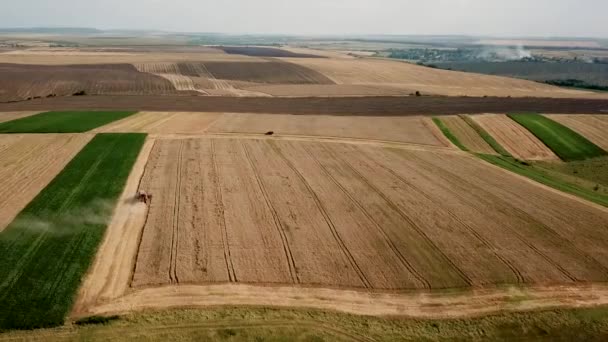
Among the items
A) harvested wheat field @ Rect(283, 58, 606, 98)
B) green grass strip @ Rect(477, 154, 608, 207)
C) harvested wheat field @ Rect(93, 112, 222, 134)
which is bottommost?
green grass strip @ Rect(477, 154, 608, 207)

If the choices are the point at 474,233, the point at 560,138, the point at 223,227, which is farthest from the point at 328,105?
the point at 223,227

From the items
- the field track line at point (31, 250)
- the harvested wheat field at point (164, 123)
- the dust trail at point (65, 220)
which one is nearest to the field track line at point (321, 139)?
the harvested wheat field at point (164, 123)

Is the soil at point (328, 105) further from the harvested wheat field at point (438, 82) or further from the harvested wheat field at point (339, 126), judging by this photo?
the harvested wheat field at point (438, 82)

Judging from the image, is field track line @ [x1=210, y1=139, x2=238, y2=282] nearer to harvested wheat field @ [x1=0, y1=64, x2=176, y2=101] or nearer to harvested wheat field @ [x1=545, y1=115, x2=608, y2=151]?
harvested wheat field @ [x1=545, y1=115, x2=608, y2=151]

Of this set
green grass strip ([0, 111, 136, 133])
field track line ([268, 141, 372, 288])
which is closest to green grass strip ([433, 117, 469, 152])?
field track line ([268, 141, 372, 288])

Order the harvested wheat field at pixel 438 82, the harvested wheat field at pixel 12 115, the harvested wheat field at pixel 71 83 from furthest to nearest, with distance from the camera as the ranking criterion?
the harvested wheat field at pixel 438 82 < the harvested wheat field at pixel 71 83 < the harvested wheat field at pixel 12 115

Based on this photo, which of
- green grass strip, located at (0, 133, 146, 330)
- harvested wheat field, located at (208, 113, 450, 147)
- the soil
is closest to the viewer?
green grass strip, located at (0, 133, 146, 330)

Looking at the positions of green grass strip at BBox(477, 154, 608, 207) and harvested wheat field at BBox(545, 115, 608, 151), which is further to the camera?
harvested wheat field at BBox(545, 115, 608, 151)
